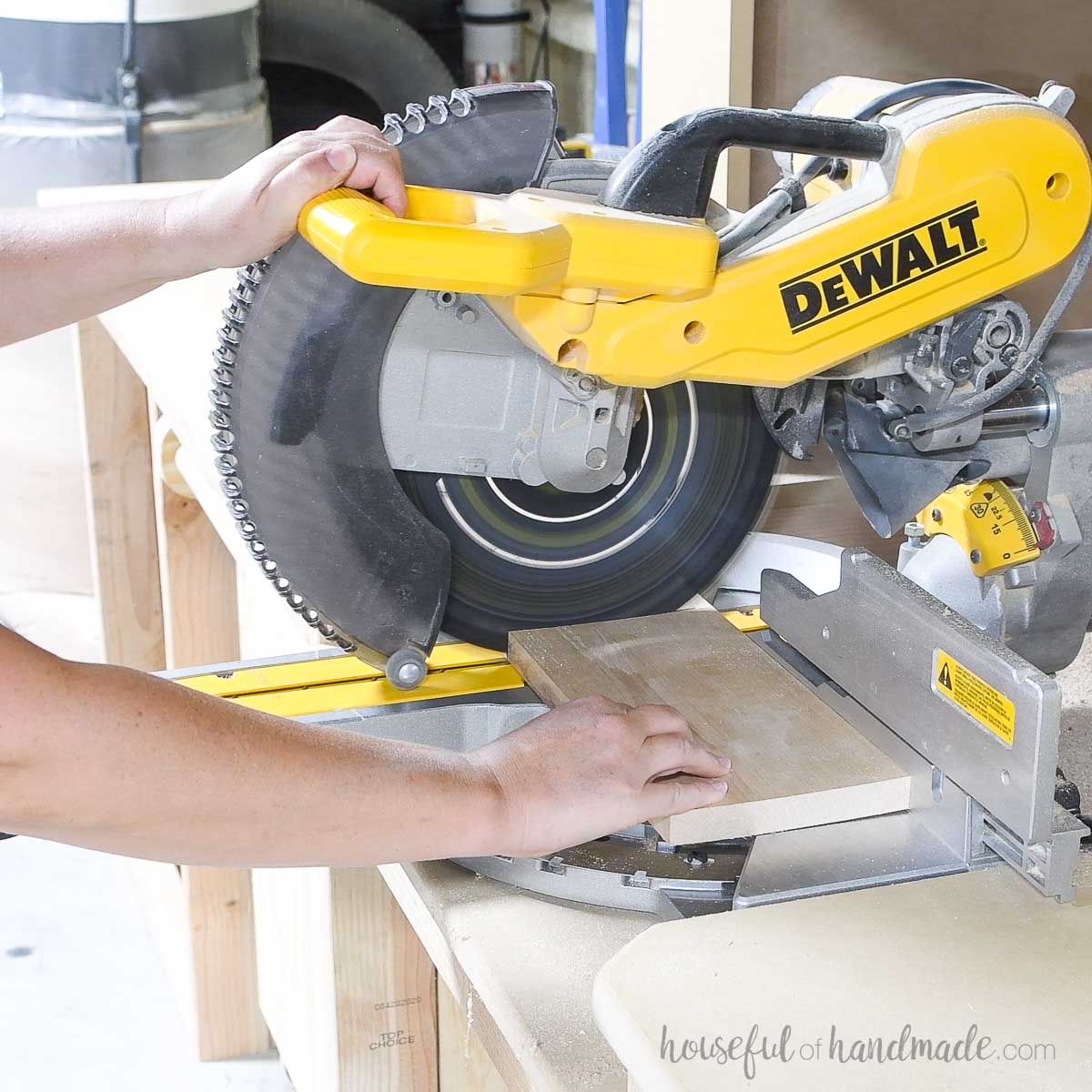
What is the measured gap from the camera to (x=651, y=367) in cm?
83

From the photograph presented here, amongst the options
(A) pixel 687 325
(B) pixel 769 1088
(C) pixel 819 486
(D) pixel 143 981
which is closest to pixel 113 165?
(D) pixel 143 981

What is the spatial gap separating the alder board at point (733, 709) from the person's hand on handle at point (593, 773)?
20mm

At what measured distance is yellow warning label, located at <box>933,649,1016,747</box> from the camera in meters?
0.77

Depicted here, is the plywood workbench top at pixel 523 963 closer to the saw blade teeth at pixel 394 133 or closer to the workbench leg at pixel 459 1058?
the workbench leg at pixel 459 1058

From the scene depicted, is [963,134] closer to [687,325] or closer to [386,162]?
[687,325]

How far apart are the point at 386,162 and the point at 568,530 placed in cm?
31

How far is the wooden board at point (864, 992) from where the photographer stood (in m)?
0.63

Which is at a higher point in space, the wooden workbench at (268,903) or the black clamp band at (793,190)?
the black clamp band at (793,190)

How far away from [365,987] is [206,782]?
508 mm

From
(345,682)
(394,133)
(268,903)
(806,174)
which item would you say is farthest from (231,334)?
(268,903)

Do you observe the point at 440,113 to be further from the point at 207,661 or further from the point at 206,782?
the point at 207,661

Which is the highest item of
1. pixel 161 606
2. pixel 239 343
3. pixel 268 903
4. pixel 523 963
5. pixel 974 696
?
pixel 239 343

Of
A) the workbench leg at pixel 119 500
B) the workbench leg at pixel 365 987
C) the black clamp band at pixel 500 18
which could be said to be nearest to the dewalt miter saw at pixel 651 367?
the workbench leg at pixel 365 987

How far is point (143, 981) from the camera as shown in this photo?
82.3 inches
